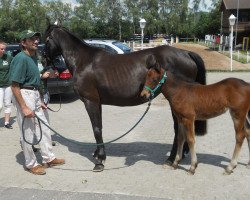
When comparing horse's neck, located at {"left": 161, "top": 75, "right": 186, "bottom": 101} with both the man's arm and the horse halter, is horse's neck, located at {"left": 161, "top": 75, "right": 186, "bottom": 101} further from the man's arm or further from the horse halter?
the man's arm

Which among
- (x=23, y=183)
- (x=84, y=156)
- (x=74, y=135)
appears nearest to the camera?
(x=23, y=183)

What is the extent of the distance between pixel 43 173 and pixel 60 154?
3.38ft

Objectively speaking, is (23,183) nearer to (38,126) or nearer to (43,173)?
(43,173)

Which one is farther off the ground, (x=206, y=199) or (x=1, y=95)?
(x=1, y=95)

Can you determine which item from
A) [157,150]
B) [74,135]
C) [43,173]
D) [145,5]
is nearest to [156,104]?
[74,135]

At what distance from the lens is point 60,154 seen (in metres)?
6.39

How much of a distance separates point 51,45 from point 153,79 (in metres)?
2.02

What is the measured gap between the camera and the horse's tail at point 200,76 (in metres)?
5.66

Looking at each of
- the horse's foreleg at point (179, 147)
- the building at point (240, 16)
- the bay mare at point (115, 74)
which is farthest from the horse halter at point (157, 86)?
the building at point (240, 16)

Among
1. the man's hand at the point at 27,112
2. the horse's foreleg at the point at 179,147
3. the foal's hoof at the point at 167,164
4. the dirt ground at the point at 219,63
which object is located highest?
the man's hand at the point at 27,112

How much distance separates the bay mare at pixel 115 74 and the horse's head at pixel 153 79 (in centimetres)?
60

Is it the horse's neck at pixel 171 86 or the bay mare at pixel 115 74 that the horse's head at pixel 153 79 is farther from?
the bay mare at pixel 115 74

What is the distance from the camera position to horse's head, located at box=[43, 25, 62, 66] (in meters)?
5.88

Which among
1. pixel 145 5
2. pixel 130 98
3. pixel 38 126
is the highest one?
pixel 145 5
